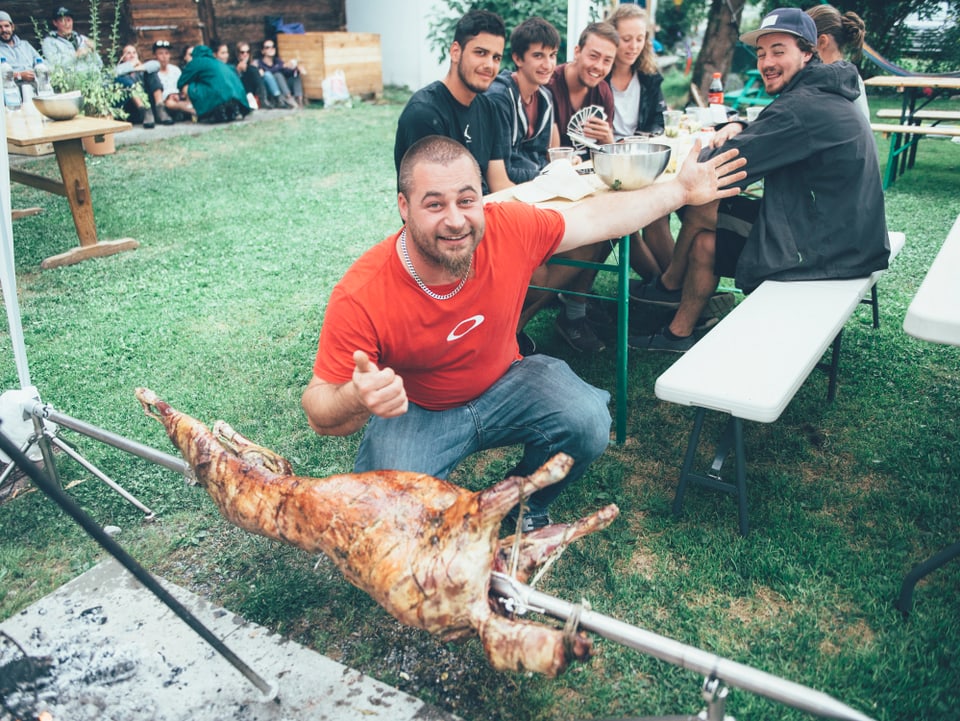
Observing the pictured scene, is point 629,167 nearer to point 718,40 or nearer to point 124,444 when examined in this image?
point 124,444

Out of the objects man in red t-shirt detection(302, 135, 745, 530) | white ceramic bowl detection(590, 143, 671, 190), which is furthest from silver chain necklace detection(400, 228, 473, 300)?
white ceramic bowl detection(590, 143, 671, 190)

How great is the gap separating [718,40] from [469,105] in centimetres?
1013

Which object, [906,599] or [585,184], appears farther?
[585,184]

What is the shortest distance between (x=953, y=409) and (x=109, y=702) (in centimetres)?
397

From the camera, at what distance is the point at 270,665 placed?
2.26 m

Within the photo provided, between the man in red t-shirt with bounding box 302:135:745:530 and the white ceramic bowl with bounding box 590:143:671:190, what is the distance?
0.36 metres

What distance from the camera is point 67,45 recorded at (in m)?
10.4

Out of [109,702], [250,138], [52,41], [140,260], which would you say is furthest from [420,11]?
[109,702]

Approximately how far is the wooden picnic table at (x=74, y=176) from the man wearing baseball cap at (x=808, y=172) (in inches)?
202

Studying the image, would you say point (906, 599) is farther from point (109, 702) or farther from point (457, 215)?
point (109, 702)

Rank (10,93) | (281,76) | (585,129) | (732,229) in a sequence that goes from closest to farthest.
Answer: (732,229), (585,129), (10,93), (281,76)

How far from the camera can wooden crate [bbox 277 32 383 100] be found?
563 inches

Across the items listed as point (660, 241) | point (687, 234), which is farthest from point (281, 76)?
point (687, 234)

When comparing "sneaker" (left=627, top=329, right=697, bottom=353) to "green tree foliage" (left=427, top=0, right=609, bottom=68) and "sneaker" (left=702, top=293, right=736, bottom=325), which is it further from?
"green tree foliage" (left=427, top=0, right=609, bottom=68)
